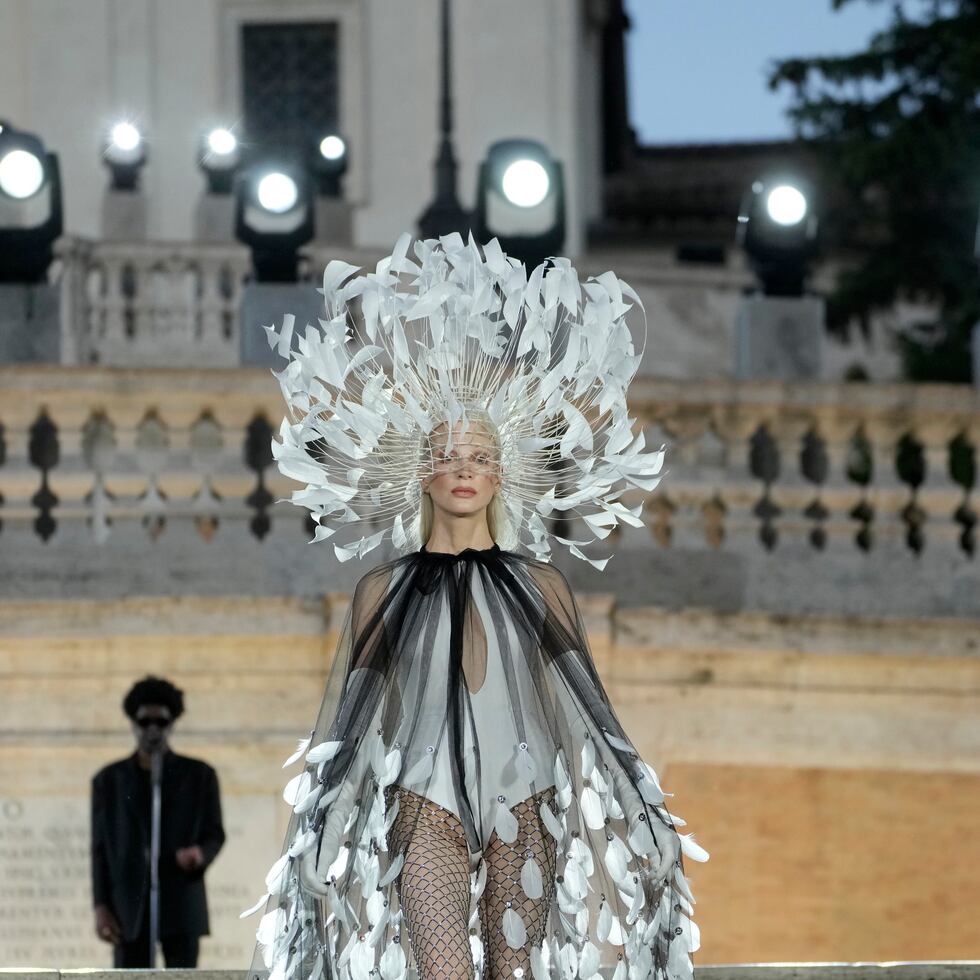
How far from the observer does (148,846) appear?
8406 mm

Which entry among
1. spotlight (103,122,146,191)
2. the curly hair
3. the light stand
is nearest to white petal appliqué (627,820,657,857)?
the curly hair

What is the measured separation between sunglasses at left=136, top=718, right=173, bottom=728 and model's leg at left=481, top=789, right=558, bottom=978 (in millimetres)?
3037

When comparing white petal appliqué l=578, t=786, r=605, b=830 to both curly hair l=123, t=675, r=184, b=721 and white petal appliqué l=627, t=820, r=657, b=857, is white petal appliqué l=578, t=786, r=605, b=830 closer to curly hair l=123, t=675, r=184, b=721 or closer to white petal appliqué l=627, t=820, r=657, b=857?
white petal appliqué l=627, t=820, r=657, b=857

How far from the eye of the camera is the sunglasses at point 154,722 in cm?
852

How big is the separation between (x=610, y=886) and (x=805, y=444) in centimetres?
474

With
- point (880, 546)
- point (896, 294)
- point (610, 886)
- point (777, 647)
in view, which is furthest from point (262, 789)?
point (896, 294)

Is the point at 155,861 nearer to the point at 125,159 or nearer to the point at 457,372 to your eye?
the point at 457,372

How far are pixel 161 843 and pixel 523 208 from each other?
137 inches

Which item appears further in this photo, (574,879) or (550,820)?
(574,879)

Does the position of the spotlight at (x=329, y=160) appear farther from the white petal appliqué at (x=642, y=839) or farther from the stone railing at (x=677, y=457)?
the white petal appliqué at (x=642, y=839)

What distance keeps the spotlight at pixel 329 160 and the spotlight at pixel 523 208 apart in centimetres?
790

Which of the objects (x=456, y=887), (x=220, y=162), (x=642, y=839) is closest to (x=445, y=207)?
(x=220, y=162)

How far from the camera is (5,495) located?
1002 centimetres

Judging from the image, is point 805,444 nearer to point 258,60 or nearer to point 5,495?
point 5,495
